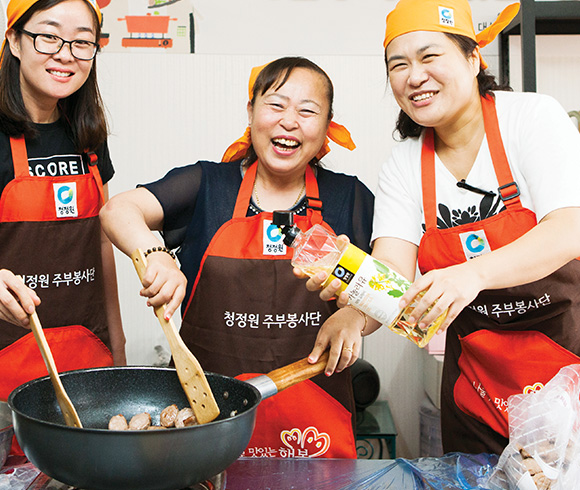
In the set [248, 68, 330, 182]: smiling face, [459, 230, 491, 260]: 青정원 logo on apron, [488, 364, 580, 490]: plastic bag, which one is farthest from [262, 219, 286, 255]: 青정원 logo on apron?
[488, 364, 580, 490]: plastic bag

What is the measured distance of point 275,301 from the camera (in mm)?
1600

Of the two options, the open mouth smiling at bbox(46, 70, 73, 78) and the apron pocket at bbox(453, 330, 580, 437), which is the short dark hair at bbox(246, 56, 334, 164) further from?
the apron pocket at bbox(453, 330, 580, 437)

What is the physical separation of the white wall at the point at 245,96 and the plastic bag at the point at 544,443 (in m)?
1.83

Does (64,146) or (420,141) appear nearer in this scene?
(420,141)

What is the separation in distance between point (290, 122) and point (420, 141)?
0.35 meters

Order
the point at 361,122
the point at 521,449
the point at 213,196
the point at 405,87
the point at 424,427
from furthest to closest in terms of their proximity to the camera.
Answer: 1. the point at 361,122
2. the point at 424,427
3. the point at 213,196
4. the point at 405,87
5. the point at 521,449

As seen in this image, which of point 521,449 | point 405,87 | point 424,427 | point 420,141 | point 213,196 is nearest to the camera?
point 521,449

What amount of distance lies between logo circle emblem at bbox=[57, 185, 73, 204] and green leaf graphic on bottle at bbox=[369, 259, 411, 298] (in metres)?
1.01

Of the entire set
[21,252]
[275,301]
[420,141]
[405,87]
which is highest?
[405,87]

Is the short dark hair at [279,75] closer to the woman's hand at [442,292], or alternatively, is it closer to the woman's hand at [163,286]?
the woman's hand at [163,286]

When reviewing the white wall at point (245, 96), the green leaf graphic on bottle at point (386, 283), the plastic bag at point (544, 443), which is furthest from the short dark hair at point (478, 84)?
the white wall at point (245, 96)

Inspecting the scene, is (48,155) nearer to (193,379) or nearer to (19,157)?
(19,157)

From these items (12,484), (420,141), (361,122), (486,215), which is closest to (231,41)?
(361,122)

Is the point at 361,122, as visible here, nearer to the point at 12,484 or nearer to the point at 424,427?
the point at 424,427
